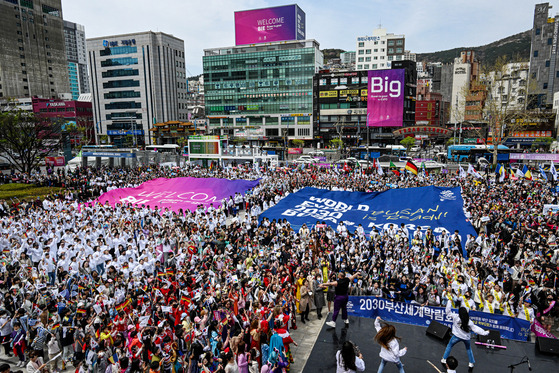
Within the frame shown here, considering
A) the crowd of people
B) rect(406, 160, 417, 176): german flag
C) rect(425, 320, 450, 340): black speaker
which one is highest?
rect(406, 160, 417, 176): german flag

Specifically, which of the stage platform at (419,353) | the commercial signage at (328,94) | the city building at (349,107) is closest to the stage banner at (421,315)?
the stage platform at (419,353)

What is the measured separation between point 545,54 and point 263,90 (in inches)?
2368

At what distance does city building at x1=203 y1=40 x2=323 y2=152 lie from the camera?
8165 centimetres

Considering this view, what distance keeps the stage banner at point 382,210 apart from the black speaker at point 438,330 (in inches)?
305

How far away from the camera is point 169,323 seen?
8.78 meters

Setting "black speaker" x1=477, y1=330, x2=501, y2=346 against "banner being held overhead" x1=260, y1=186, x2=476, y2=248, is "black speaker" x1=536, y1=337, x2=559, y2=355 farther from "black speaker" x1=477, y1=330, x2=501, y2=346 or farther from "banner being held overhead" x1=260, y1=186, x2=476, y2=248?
"banner being held overhead" x1=260, y1=186, x2=476, y2=248

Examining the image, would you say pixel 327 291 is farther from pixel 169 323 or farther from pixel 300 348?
pixel 169 323

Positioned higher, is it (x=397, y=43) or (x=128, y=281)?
(x=397, y=43)

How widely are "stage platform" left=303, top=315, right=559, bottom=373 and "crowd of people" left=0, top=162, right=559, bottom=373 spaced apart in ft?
3.17

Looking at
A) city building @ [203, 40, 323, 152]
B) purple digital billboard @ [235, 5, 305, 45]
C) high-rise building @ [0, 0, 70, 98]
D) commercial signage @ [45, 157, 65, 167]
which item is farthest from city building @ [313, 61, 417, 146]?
high-rise building @ [0, 0, 70, 98]

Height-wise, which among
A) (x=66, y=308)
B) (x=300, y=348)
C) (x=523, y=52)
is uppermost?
(x=523, y=52)

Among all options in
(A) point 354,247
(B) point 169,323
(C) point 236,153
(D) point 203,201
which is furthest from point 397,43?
(B) point 169,323

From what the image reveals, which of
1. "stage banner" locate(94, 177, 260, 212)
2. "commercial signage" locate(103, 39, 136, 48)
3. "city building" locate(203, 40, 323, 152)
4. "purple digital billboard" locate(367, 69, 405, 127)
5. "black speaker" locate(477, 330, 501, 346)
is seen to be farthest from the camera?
"commercial signage" locate(103, 39, 136, 48)

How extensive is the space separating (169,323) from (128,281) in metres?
2.72
